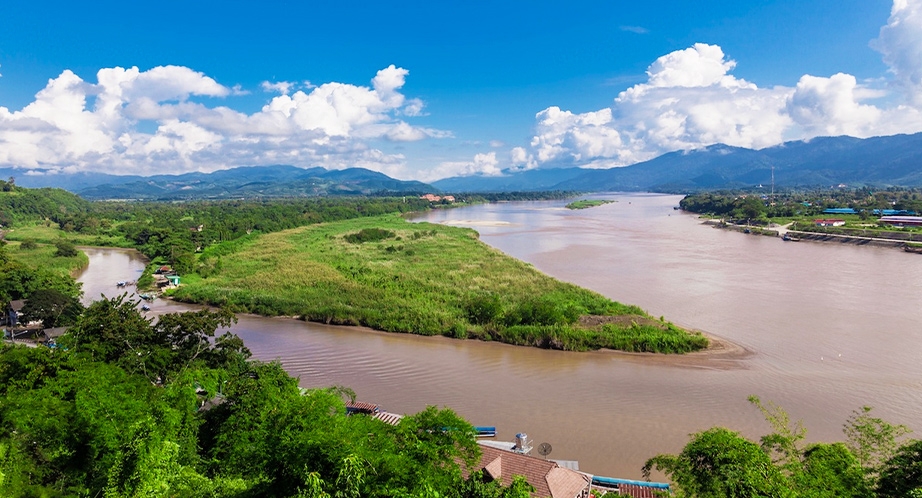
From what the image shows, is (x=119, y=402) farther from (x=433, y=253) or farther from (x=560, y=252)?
(x=560, y=252)

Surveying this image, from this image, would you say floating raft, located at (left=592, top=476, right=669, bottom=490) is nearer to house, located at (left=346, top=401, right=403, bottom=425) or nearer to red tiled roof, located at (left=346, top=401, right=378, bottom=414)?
house, located at (left=346, top=401, right=403, bottom=425)

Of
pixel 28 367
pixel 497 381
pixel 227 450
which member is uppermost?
pixel 28 367

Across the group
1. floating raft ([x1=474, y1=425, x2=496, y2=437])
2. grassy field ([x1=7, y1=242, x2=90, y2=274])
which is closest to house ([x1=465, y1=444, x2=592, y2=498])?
floating raft ([x1=474, y1=425, x2=496, y2=437])

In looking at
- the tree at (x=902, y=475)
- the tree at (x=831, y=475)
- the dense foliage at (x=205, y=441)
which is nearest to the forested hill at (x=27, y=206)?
the dense foliage at (x=205, y=441)

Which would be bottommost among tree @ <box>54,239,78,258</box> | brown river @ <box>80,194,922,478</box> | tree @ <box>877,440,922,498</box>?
brown river @ <box>80,194,922,478</box>

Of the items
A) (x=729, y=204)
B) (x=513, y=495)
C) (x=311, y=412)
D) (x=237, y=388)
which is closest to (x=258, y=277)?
(x=237, y=388)

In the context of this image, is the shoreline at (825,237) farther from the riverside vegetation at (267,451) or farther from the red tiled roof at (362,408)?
the red tiled roof at (362,408)
